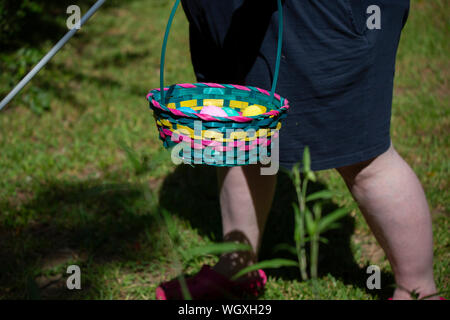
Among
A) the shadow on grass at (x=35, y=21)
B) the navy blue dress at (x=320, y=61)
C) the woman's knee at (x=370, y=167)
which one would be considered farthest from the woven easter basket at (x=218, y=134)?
the shadow on grass at (x=35, y=21)

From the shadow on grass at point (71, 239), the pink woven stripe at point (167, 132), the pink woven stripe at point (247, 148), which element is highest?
the pink woven stripe at point (167, 132)

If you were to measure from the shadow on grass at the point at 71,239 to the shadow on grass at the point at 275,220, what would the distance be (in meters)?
0.20

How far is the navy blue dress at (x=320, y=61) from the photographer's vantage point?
1.31 m

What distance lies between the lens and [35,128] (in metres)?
3.27

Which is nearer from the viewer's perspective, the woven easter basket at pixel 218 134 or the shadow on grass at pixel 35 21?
the woven easter basket at pixel 218 134

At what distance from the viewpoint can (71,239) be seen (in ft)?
7.35

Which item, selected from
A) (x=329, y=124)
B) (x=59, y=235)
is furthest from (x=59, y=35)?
(x=329, y=124)

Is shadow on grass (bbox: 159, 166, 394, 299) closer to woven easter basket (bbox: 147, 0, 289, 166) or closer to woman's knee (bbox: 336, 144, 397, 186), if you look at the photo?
woman's knee (bbox: 336, 144, 397, 186)

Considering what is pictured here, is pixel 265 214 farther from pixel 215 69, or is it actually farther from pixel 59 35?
pixel 59 35

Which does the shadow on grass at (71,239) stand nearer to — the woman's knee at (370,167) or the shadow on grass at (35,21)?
the woman's knee at (370,167)

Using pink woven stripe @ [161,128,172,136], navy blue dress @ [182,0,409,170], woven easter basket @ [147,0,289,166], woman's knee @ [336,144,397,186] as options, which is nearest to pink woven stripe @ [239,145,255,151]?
woven easter basket @ [147,0,289,166]

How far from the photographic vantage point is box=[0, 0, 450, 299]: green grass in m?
1.98

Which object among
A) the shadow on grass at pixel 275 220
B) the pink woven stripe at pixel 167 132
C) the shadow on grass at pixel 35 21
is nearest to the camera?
the pink woven stripe at pixel 167 132
